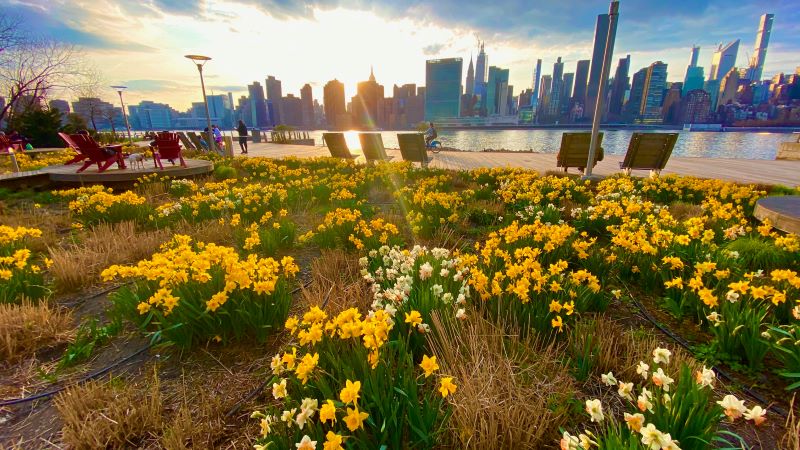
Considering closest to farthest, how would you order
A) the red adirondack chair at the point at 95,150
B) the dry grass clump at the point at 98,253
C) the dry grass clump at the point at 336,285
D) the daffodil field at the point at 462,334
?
the daffodil field at the point at 462,334, the dry grass clump at the point at 336,285, the dry grass clump at the point at 98,253, the red adirondack chair at the point at 95,150

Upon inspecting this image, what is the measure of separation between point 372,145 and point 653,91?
142 m

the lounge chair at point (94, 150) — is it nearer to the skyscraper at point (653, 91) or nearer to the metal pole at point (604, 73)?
the metal pole at point (604, 73)

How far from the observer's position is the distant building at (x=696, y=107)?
95.1m

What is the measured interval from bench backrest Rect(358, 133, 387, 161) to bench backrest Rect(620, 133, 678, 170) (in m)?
6.27

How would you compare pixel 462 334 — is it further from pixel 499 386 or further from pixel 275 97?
pixel 275 97

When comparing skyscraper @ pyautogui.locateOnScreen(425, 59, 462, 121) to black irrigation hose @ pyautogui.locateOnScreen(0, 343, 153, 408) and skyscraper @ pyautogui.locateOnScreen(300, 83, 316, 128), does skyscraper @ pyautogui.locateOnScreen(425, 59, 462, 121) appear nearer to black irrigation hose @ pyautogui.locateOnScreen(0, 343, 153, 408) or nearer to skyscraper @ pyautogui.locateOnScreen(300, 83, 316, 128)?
skyscraper @ pyautogui.locateOnScreen(300, 83, 316, 128)

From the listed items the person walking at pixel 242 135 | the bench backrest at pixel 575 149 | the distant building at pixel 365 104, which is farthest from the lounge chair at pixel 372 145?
the distant building at pixel 365 104

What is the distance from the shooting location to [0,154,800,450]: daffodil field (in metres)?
1.47

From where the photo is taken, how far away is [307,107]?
410 feet

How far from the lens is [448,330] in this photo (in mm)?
2133

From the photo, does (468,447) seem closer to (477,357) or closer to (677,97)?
(477,357)

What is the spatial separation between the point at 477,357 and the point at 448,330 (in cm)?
29

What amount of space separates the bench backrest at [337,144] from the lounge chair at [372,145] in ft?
2.23

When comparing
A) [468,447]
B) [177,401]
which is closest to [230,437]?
[177,401]
